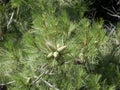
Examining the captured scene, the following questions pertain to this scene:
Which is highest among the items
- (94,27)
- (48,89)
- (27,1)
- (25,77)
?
(27,1)

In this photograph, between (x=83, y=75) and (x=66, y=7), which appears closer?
(x=83, y=75)

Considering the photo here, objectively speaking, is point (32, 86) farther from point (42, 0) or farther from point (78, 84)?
point (42, 0)

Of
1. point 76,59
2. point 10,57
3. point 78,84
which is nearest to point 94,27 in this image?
point 76,59

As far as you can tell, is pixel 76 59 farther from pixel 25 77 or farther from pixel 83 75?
pixel 25 77

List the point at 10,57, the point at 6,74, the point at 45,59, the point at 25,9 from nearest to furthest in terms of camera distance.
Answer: the point at 45,59, the point at 10,57, the point at 6,74, the point at 25,9

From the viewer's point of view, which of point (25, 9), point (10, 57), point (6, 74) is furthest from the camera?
point (25, 9)

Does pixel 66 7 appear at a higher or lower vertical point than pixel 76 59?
higher

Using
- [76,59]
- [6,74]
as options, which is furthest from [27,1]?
[76,59]
